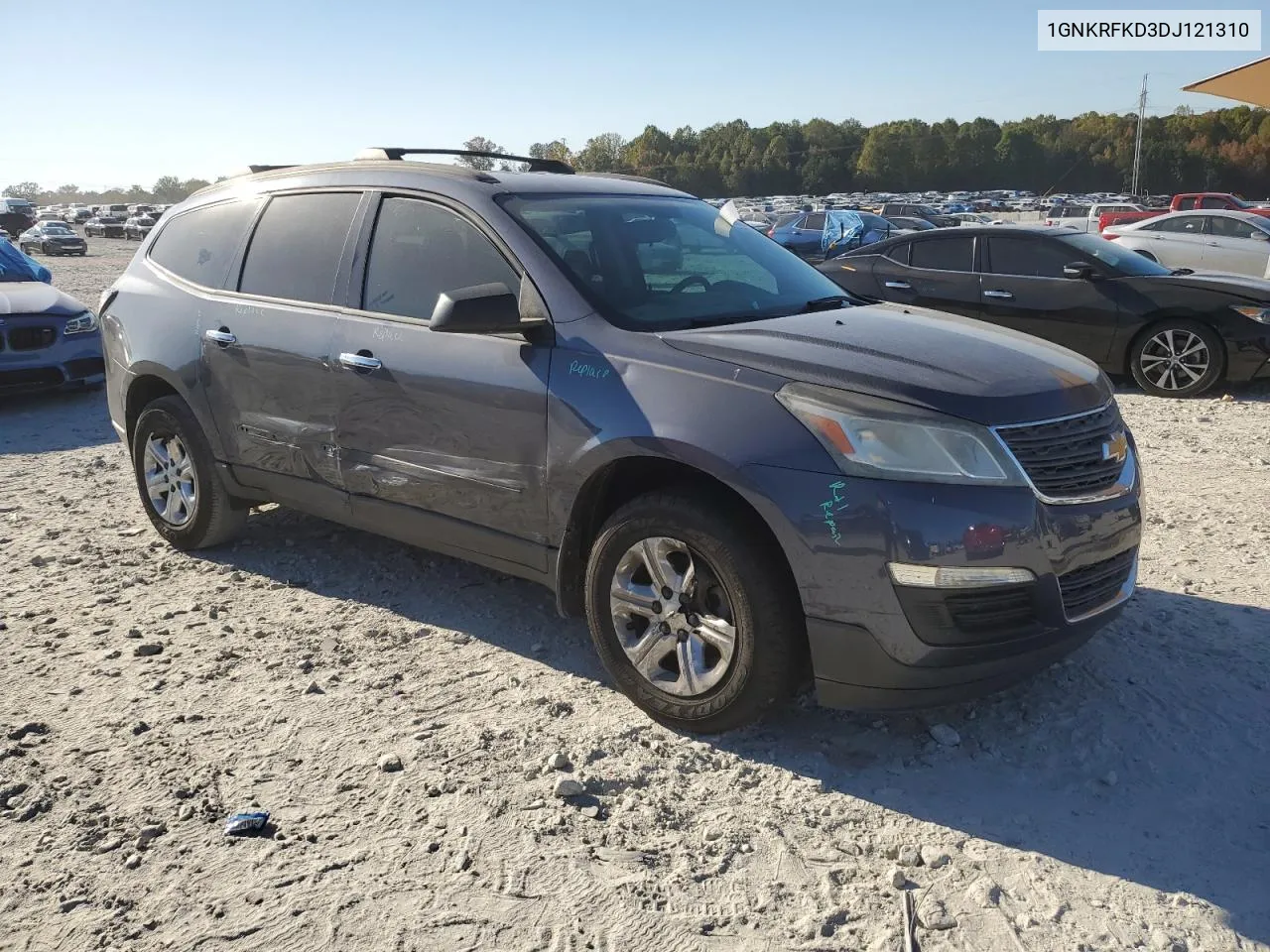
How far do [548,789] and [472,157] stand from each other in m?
3.36

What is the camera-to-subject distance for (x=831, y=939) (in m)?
2.48

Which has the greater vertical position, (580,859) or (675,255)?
(675,255)

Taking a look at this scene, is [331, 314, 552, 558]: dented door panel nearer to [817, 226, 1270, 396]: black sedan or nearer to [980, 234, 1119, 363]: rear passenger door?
[817, 226, 1270, 396]: black sedan

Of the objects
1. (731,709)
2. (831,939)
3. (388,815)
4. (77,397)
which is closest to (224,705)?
(388,815)

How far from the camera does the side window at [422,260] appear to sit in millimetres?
3916

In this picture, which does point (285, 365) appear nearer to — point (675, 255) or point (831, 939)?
point (675, 255)

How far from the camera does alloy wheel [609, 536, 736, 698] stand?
129 inches

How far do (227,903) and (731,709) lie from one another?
1.52 meters

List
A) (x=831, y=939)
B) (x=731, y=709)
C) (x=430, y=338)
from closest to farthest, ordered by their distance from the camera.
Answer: (x=831, y=939)
(x=731, y=709)
(x=430, y=338)

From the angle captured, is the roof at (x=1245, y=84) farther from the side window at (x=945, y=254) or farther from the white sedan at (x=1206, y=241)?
the white sedan at (x=1206, y=241)

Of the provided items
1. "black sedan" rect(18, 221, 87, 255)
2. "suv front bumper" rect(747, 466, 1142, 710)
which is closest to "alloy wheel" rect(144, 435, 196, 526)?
"suv front bumper" rect(747, 466, 1142, 710)

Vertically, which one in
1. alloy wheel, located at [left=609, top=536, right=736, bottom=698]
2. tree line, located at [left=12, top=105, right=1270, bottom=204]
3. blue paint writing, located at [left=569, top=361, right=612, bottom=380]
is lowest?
alloy wheel, located at [left=609, top=536, right=736, bottom=698]

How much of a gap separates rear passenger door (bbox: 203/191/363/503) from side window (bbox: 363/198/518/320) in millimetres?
210

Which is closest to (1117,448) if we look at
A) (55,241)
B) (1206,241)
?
(1206,241)
